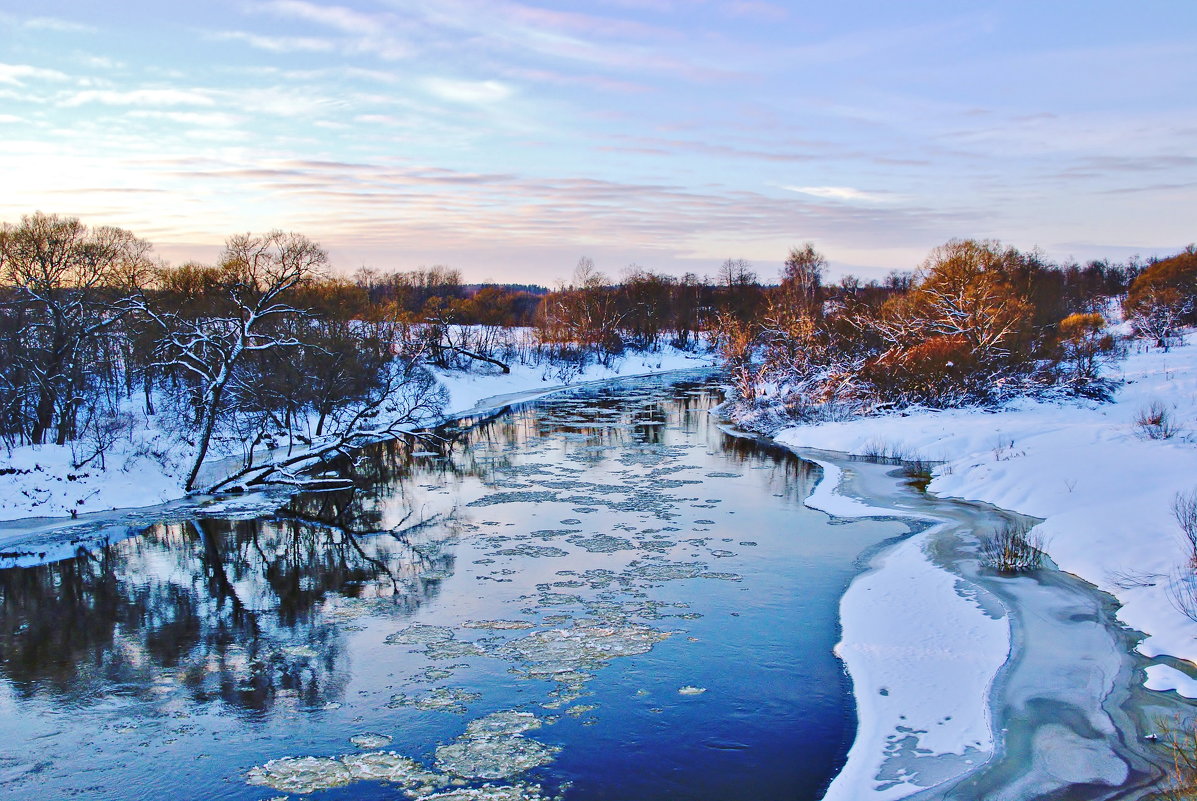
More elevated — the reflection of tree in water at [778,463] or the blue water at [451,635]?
the reflection of tree in water at [778,463]

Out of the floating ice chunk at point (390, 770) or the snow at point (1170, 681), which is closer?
the floating ice chunk at point (390, 770)

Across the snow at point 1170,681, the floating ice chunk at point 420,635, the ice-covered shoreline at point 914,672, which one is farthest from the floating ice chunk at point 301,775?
the snow at point 1170,681

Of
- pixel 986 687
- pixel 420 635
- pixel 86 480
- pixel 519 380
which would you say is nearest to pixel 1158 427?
pixel 986 687

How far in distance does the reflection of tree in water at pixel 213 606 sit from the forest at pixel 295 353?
15.9 feet

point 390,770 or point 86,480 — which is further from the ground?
point 86,480

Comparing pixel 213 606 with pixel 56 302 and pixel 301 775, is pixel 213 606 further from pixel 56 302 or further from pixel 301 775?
pixel 56 302

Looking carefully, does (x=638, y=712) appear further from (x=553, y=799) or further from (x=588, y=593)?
(x=588, y=593)

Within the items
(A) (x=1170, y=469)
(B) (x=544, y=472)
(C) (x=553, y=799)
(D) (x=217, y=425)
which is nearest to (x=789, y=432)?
(B) (x=544, y=472)

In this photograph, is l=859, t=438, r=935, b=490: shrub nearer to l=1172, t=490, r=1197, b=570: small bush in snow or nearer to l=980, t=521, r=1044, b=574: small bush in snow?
l=980, t=521, r=1044, b=574: small bush in snow

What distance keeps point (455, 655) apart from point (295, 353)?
22.5 meters

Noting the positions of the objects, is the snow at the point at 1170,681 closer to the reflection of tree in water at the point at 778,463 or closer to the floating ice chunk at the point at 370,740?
the floating ice chunk at the point at 370,740

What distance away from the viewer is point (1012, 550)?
1215cm

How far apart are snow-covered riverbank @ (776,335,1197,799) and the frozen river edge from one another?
3 centimetres

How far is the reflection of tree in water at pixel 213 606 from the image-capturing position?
28.9ft
